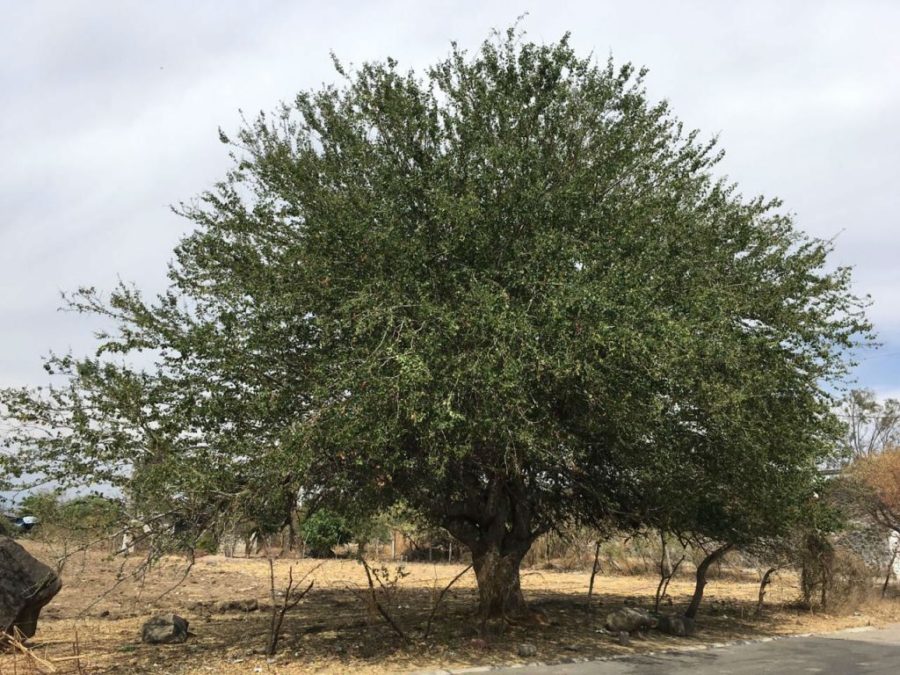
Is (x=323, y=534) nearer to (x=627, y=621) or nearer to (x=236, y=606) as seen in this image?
(x=236, y=606)

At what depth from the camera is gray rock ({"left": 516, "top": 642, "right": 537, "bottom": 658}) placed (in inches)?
435

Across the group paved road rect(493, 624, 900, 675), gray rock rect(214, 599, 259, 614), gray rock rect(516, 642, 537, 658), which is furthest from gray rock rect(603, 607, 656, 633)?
gray rock rect(214, 599, 259, 614)

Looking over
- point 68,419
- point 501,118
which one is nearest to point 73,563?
point 68,419

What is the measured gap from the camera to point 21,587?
11.2 metres

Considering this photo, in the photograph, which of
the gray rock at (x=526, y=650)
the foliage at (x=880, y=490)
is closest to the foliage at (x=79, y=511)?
the gray rock at (x=526, y=650)

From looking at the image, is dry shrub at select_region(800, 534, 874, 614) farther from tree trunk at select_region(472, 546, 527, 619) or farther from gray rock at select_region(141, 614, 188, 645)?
gray rock at select_region(141, 614, 188, 645)

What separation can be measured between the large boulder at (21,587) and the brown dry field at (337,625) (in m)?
0.51

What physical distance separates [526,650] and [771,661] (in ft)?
12.2

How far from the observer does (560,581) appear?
26.6m

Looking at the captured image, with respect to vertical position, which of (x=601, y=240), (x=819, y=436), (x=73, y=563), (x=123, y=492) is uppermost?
(x=601, y=240)

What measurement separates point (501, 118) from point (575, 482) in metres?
6.64

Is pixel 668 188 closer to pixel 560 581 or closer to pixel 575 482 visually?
pixel 575 482

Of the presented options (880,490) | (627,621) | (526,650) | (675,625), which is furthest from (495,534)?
→ (880,490)

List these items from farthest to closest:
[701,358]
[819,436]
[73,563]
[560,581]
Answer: [560,581] → [73,563] → [819,436] → [701,358]
